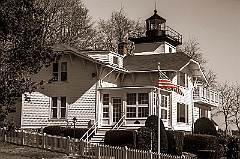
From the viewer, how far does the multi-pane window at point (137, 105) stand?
2170cm

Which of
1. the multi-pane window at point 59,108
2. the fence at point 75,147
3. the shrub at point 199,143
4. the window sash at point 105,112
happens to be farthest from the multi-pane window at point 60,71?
the shrub at point 199,143

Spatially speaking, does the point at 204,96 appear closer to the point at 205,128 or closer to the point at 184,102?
the point at 184,102

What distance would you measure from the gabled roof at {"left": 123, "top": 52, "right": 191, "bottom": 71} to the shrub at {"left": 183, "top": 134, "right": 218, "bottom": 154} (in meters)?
4.15

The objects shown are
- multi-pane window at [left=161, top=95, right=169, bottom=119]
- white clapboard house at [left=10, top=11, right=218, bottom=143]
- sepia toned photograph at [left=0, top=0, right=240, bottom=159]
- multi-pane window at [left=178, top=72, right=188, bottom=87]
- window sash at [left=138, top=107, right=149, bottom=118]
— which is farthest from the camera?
multi-pane window at [left=178, top=72, right=188, bottom=87]

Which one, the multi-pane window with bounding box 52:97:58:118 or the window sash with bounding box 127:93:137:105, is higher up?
the window sash with bounding box 127:93:137:105

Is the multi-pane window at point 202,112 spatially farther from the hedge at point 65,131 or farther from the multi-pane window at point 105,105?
the hedge at point 65,131

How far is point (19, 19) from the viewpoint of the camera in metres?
11.5

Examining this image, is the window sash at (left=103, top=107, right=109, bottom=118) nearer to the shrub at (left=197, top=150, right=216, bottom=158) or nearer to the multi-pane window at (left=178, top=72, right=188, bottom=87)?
the shrub at (left=197, top=150, right=216, bottom=158)

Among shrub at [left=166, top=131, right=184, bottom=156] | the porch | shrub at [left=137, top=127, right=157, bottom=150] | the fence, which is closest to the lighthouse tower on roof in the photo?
the porch

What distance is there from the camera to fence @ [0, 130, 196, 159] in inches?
625

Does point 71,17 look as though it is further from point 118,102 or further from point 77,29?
point 118,102

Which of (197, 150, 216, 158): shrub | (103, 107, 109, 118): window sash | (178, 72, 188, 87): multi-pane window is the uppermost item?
(178, 72, 188, 87): multi-pane window

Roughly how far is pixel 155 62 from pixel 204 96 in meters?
5.70

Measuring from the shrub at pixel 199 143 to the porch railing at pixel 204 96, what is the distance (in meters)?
6.38
